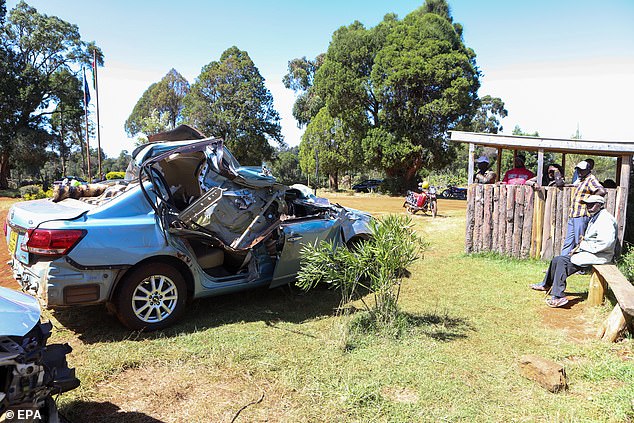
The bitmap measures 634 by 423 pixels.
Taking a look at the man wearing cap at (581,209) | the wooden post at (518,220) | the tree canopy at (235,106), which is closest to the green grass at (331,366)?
the man wearing cap at (581,209)

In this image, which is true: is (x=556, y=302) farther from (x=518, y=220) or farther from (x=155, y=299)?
(x=155, y=299)

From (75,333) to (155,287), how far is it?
96 centimetres

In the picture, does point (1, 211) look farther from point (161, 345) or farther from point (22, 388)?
point (22, 388)

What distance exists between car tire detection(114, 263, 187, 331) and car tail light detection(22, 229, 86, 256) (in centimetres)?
63

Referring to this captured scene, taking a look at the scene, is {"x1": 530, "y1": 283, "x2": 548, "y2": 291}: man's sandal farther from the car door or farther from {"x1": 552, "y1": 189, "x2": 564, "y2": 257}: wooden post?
the car door

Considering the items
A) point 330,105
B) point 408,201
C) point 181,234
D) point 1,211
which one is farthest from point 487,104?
point 181,234

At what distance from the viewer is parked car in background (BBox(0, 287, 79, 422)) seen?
6.85 feet

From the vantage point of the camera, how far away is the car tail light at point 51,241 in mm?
3984

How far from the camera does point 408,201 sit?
1642 cm

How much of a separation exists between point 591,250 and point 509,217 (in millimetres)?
2640

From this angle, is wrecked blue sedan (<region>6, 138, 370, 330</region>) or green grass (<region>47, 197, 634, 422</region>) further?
wrecked blue sedan (<region>6, 138, 370, 330</region>)

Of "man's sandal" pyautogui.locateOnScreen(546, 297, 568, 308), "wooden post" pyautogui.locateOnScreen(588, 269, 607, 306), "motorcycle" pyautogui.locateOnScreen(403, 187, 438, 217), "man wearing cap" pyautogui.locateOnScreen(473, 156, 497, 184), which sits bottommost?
"man's sandal" pyautogui.locateOnScreen(546, 297, 568, 308)

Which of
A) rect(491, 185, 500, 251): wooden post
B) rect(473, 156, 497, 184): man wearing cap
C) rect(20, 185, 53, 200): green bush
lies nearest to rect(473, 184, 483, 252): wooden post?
rect(491, 185, 500, 251): wooden post

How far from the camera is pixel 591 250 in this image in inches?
223
